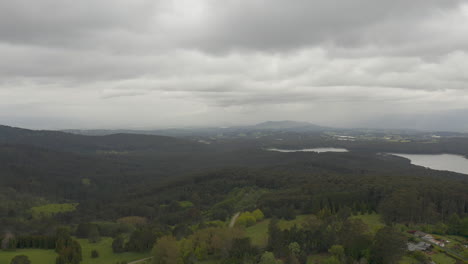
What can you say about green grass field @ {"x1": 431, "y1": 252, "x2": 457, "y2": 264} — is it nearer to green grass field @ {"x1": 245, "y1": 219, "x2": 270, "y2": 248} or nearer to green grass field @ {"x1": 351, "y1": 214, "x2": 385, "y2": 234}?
green grass field @ {"x1": 351, "y1": 214, "x2": 385, "y2": 234}

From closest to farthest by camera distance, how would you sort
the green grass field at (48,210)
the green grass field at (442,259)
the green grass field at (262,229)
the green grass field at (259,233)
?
the green grass field at (442,259)
the green grass field at (259,233)
the green grass field at (262,229)
the green grass field at (48,210)

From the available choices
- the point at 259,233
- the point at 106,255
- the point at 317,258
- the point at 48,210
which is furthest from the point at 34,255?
the point at 48,210

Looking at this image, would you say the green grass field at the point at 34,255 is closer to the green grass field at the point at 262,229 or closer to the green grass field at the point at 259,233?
the green grass field at the point at 259,233

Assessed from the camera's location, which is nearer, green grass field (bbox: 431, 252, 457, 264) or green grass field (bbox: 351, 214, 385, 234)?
green grass field (bbox: 431, 252, 457, 264)

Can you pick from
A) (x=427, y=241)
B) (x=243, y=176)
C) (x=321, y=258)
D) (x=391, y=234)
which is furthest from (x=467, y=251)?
(x=243, y=176)

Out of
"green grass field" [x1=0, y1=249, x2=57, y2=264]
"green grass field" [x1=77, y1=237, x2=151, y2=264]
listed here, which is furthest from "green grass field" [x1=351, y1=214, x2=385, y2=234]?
"green grass field" [x1=0, y1=249, x2=57, y2=264]

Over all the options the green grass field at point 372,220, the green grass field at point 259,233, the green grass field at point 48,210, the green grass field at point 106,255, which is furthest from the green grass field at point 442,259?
the green grass field at point 48,210

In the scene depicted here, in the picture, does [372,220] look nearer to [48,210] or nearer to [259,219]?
[259,219]

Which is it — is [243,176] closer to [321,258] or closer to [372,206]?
[372,206]
